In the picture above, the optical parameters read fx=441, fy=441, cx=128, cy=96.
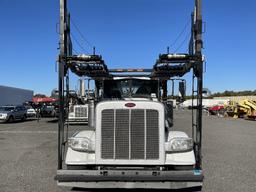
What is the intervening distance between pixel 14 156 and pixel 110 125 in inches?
270

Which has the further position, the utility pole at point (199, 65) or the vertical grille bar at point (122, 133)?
the utility pole at point (199, 65)

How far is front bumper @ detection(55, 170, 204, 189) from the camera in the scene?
23.4ft

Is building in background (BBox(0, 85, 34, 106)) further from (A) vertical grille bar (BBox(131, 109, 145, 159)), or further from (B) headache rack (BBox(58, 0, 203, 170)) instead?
(A) vertical grille bar (BBox(131, 109, 145, 159))

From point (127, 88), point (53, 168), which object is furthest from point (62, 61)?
point (53, 168)

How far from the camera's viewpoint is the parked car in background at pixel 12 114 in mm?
38312

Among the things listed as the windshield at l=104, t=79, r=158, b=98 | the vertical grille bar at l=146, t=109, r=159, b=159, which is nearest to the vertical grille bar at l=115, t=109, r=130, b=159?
the vertical grille bar at l=146, t=109, r=159, b=159

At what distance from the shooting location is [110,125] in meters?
7.52

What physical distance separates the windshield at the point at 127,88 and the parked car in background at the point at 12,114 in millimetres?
29739

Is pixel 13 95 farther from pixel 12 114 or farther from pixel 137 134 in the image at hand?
pixel 137 134

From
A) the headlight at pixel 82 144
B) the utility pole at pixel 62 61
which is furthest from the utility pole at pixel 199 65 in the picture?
the utility pole at pixel 62 61

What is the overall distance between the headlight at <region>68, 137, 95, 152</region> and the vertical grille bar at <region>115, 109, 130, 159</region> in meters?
0.48

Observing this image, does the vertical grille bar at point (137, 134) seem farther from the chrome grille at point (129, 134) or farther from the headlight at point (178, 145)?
the headlight at point (178, 145)

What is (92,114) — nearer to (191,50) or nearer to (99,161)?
(99,161)

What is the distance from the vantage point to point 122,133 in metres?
7.48
